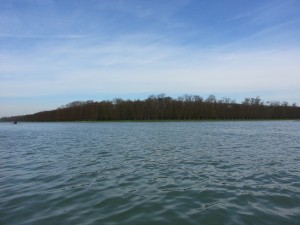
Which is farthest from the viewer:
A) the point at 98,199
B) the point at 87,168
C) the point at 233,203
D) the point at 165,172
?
the point at 87,168

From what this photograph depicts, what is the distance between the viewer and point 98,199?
1189 centimetres

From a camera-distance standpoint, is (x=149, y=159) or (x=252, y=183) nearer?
(x=252, y=183)

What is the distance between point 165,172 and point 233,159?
23.0 ft

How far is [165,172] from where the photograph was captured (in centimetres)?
1717

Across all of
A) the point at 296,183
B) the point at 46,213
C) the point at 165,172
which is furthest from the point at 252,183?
the point at 46,213

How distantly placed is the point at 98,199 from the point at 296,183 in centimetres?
898

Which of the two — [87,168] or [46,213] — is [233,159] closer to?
[87,168]

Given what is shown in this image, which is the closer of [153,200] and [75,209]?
[75,209]

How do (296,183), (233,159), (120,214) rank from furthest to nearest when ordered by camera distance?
(233,159)
(296,183)
(120,214)

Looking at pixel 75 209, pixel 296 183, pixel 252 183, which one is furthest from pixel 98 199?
pixel 296 183

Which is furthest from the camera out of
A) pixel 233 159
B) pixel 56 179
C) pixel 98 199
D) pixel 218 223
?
pixel 233 159

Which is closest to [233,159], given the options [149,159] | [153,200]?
[149,159]

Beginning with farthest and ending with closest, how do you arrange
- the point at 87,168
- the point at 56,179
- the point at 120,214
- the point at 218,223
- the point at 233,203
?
the point at 87,168, the point at 56,179, the point at 233,203, the point at 120,214, the point at 218,223

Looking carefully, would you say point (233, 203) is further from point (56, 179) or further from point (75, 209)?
point (56, 179)
